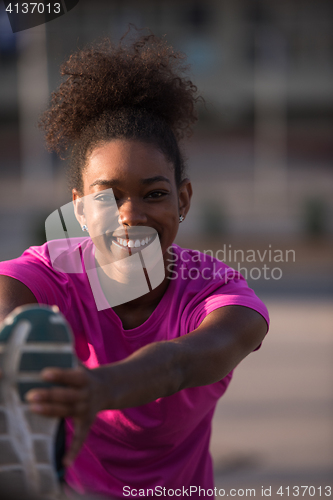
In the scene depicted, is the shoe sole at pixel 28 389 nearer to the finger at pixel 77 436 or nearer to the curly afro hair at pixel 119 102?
the finger at pixel 77 436

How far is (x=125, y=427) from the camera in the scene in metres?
1.84

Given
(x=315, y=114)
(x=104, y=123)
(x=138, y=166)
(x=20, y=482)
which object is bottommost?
(x=20, y=482)

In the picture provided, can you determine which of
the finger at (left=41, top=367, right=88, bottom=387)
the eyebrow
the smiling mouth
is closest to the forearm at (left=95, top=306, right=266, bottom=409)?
the finger at (left=41, top=367, right=88, bottom=387)

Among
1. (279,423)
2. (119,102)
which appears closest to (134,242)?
(119,102)

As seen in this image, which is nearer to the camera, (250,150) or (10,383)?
(10,383)

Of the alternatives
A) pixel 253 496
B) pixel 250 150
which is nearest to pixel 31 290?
pixel 253 496

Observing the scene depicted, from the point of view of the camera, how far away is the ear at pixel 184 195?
2.09 metres

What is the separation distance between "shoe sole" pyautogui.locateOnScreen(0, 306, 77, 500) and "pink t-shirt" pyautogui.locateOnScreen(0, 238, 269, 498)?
2.69 ft

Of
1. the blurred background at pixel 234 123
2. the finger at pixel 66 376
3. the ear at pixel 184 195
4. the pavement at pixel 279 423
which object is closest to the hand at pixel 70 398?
the finger at pixel 66 376

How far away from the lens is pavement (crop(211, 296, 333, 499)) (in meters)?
3.59

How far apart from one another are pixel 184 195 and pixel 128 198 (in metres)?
0.41

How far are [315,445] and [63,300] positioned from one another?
2.97 m

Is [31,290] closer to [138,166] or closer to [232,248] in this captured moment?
[138,166]

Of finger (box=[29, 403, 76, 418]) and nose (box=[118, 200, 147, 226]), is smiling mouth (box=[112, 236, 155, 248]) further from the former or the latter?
finger (box=[29, 403, 76, 418])
